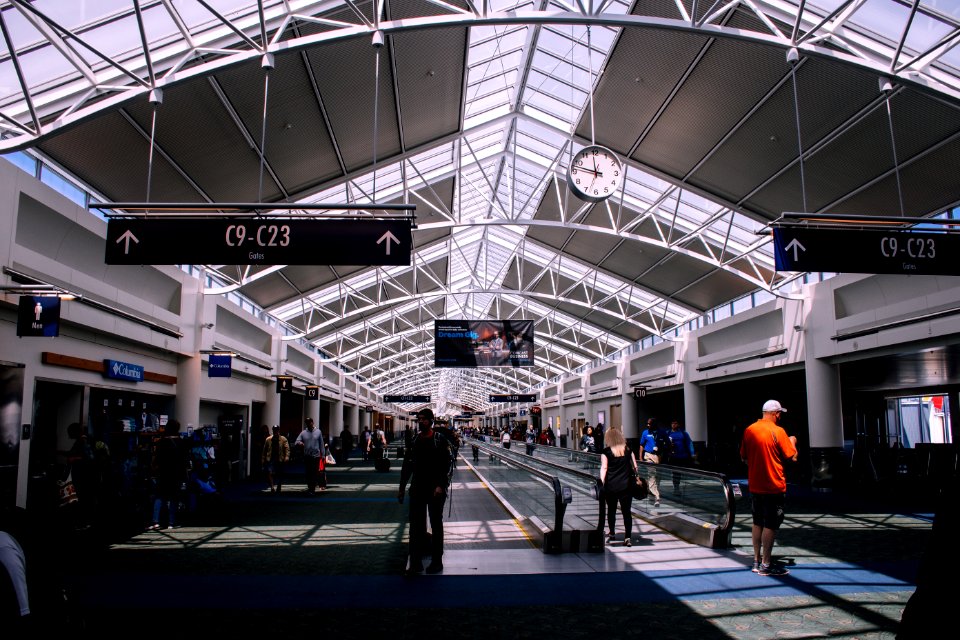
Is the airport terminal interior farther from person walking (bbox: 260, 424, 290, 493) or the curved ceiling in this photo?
person walking (bbox: 260, 424, 290, 493)

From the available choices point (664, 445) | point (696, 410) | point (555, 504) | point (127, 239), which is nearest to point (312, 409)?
point (696, 410)

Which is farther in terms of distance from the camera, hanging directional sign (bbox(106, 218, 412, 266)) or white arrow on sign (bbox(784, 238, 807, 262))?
white arrow on sign (bbox(784, 238, 807, 262))

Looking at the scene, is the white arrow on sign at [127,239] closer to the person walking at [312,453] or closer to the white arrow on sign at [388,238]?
the white arrow on sign at [388,238]

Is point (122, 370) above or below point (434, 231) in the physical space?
below

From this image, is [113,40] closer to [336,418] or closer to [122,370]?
[122,370]

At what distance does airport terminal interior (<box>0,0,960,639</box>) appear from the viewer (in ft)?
21.2

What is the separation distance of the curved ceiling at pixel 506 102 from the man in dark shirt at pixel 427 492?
3.29 m

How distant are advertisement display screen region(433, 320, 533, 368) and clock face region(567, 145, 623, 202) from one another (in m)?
12.3

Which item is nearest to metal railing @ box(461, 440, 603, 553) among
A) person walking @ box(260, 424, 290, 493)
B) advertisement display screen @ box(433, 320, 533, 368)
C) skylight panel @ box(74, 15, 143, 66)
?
person walking @ box(260, 424, 290, 493)

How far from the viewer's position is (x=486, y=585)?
679 cm

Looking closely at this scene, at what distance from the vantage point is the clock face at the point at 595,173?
508 inches

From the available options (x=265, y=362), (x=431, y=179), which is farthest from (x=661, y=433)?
(x=265, y=362)

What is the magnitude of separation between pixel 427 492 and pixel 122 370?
9546mm

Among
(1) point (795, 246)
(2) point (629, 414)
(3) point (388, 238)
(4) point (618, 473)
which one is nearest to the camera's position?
(3) point (388, 238)
